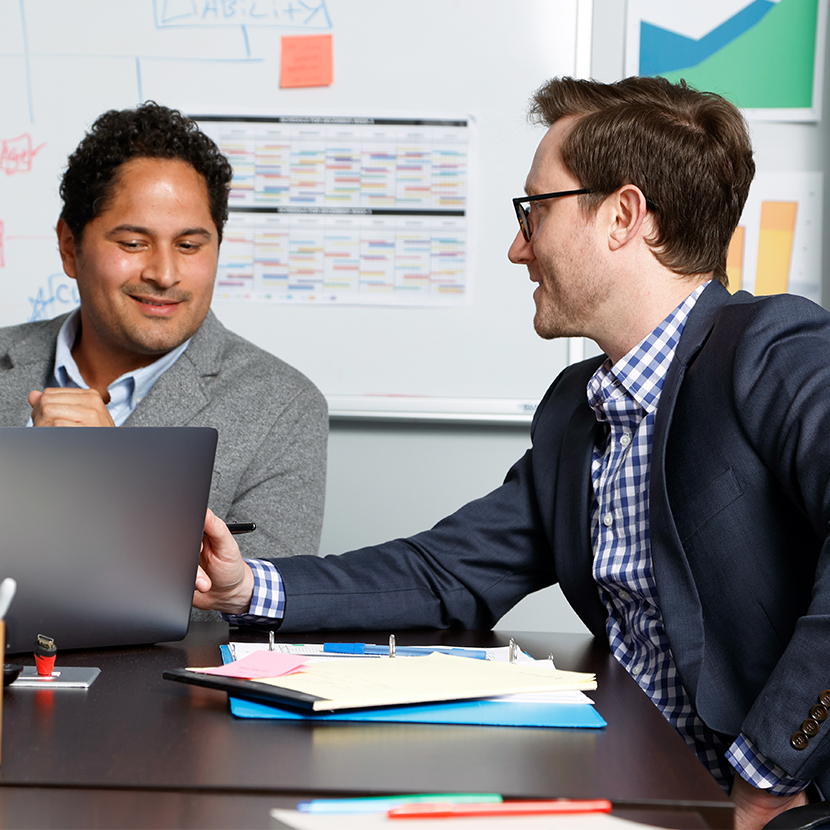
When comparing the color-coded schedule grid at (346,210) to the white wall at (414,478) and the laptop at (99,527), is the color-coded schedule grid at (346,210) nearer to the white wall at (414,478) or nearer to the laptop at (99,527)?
the white wall at (414,478)

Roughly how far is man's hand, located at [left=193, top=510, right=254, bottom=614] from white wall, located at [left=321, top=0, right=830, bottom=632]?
109 cm

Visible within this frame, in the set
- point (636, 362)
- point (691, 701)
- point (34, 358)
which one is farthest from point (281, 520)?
point (691, 701)

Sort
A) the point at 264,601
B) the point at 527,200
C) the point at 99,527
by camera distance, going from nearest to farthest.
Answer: the point at 99,527
the point at 264,601
the point at 527,200

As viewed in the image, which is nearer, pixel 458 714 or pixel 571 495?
pixel 458 714

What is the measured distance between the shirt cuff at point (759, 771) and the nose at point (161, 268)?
1.17 meters

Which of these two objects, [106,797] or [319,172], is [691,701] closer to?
[106,797]

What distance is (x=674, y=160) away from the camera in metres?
1.26

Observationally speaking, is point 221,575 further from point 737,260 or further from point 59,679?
point 737,260

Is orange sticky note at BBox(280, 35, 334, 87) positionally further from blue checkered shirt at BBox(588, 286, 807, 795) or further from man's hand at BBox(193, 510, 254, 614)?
man's hand at BBox(193, 510, 254, 614)

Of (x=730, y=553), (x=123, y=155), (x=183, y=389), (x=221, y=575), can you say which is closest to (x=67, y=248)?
(x=123, y=155)

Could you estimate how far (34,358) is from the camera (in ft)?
5.68

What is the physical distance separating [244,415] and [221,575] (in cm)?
63

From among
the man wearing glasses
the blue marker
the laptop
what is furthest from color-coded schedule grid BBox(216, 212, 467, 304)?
the blue marker

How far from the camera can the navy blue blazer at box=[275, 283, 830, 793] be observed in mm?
915
